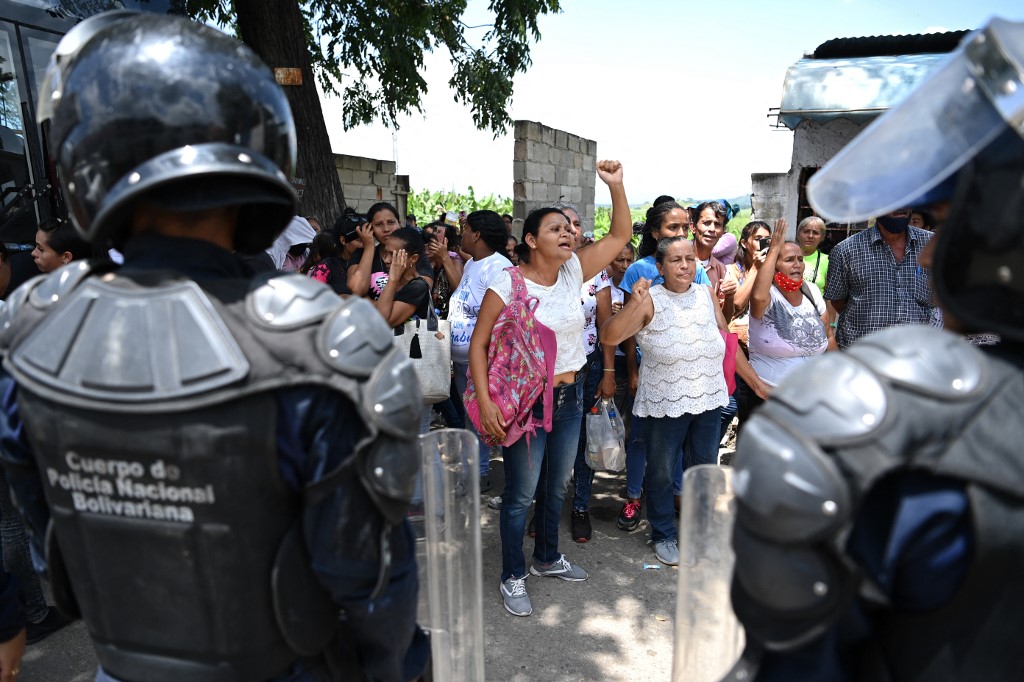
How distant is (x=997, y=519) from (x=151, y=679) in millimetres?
1444

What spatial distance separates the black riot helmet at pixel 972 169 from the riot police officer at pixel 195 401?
90cm

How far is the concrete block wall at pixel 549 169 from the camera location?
8.24m

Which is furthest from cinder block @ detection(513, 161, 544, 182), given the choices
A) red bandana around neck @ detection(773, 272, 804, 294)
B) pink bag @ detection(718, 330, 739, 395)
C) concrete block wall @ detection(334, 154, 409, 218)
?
pink bag @ detection(718, 330, 739, 395)

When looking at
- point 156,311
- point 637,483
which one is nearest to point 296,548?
point 156,311

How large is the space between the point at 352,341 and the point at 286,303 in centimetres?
13

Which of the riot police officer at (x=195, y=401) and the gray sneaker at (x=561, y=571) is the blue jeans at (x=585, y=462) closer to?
the gray sneaker at (x=561, y=571)

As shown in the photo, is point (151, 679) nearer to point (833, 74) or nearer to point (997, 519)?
point (997, 519)

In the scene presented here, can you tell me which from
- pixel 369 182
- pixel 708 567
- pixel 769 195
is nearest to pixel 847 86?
pixel 769 195

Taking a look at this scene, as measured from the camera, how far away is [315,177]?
23.5ft

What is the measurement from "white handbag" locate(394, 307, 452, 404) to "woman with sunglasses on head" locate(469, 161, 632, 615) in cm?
76

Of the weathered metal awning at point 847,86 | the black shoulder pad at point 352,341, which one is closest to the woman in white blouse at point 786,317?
the black shoulder pad at point 352,341

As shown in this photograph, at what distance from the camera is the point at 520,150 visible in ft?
27.0

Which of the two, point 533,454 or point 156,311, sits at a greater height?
point 156,311

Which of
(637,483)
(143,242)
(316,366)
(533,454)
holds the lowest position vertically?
(637,483)
